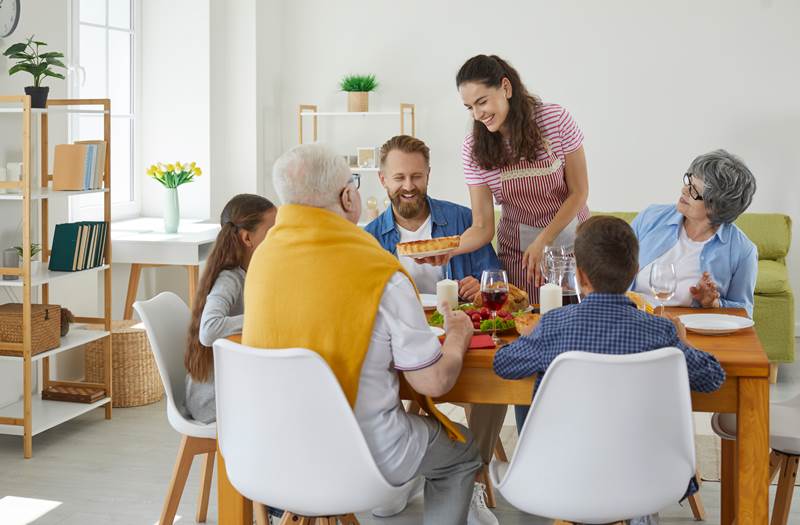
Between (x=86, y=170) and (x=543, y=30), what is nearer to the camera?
(x=86, y=170)

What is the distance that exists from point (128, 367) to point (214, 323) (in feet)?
6.39

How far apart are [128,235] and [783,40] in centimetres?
408

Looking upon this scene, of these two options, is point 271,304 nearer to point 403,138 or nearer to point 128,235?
point 403,138

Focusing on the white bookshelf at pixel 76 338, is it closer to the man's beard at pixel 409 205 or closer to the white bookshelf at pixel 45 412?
the white bookshelf at pixel 45 412

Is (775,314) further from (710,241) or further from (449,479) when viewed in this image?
(449,479)

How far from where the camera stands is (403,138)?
3234 mm

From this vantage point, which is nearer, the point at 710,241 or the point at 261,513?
the point at 261,513

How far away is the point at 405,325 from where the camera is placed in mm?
2061

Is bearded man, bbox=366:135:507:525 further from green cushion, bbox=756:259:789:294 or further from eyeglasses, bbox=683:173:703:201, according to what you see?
green cushion, bbox=756:259:789:294

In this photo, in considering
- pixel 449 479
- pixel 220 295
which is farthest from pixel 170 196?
pixel 449 479

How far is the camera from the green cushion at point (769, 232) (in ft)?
18.9

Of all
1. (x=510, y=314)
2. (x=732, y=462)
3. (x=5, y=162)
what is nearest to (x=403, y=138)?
(x=510, y=314)

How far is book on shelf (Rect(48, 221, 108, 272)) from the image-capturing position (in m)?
4.01

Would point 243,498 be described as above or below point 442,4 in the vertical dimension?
below
